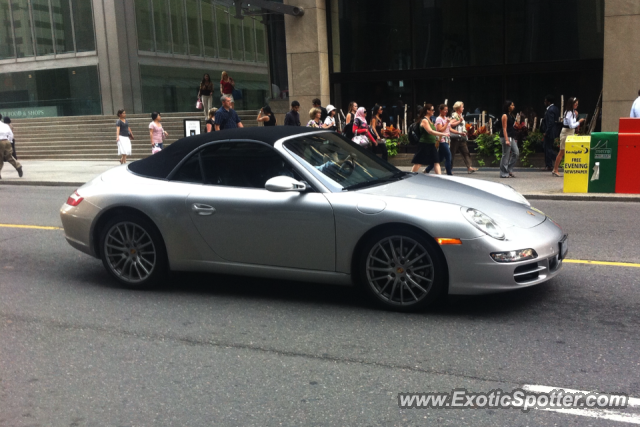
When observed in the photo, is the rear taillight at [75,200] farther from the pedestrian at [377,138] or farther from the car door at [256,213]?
the pedestrian at [377,138]

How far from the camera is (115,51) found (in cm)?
3195

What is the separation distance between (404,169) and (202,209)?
41.0 ft

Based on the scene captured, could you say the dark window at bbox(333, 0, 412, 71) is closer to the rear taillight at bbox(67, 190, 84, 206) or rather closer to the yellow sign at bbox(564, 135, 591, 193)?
the yellow sign at bbox(564, 135, 591, 193)

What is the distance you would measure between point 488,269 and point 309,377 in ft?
5.46

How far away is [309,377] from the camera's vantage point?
4262mm

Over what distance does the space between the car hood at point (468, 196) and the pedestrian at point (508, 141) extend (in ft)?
30.0

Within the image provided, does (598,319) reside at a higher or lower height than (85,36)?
lower

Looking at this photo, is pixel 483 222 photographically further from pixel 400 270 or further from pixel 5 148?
pixel 5 148

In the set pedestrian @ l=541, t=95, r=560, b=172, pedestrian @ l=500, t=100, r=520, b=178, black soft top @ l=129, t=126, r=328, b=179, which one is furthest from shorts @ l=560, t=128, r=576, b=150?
black soft top @ l=129, t=126, r=328, b=179

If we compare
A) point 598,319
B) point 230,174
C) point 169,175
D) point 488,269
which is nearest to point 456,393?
point 488,269

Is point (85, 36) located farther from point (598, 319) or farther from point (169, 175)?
point (598, 319)

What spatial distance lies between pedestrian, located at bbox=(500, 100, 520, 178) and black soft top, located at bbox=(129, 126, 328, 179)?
31.2 ft

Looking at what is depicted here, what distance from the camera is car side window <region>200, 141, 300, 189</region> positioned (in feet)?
19.4

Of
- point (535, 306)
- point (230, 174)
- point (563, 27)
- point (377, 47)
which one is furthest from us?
point (377, 47)
